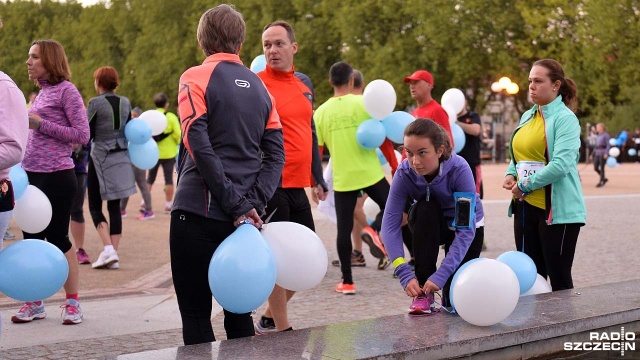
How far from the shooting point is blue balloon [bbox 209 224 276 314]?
4008mm

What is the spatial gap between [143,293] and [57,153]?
183 cm

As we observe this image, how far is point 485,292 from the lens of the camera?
4.96m

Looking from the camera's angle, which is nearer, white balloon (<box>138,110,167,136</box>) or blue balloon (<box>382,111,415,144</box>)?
blue balloon (<box>382,111,415,144</box>)

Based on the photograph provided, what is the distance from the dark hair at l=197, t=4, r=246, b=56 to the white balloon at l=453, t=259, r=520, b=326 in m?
1.86

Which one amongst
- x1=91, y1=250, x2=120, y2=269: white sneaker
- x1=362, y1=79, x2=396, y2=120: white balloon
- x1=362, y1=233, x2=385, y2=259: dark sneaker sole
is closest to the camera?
x1=362, y1=79, x2=396, y2=120: white balloon

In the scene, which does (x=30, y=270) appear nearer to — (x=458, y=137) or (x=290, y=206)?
(x=290, y=206)

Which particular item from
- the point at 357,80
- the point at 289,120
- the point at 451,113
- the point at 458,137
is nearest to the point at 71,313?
the point at 289,120

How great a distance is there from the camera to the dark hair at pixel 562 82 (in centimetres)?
582

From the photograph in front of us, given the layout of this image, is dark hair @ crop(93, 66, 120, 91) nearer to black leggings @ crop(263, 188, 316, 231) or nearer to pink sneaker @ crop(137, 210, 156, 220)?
black leggings @ crop(263, 188, 316, 231)

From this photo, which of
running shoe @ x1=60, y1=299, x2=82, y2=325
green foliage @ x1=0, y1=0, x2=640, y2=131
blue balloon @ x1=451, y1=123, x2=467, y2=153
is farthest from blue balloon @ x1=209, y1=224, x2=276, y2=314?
green foliage @ x1=0, y1=0, x2=640, y2=131

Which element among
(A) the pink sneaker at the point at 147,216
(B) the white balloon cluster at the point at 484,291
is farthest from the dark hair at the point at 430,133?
(A) the pink sneaker at the point at 147,216

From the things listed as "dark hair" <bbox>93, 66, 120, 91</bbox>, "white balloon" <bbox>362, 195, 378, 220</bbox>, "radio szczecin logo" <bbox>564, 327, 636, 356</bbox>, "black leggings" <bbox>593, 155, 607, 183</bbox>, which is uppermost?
"dark hair" <bbox>93, 66, 120, 91</bbox>

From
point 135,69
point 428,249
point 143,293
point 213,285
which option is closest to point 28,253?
point 213,285

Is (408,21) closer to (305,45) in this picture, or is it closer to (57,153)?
(305,45)
